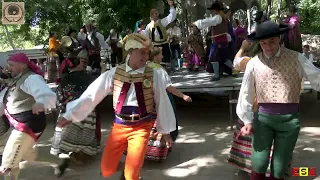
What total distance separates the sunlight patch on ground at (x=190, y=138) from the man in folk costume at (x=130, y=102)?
107 inches

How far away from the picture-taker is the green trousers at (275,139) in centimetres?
329

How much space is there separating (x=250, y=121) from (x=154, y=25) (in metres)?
5.41

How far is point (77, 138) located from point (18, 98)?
1.27 m

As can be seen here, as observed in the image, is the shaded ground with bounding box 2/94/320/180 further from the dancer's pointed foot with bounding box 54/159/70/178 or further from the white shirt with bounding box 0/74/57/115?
the white shirt with bounding box 0/74/57/115

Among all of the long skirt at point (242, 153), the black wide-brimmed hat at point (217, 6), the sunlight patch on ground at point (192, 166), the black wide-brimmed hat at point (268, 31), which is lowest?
the sunlight patch on ground at point (192, 166)

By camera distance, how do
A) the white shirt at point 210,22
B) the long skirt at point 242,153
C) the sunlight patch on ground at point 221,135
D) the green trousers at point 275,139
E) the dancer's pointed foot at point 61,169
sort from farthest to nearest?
the white shirt at point 210,22, the sunlight patch on ground at point 221,135, the dancer's pointed foot at point 61,169, the long skirt at point 242,153, the green trousers at point 275,139

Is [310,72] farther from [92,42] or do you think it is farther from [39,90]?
[92,42]

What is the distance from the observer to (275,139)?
11.2ft

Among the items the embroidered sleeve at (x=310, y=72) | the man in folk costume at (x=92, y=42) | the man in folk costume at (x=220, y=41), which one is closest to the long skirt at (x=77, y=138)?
the embroidered sleeve at (x=310, y=72)

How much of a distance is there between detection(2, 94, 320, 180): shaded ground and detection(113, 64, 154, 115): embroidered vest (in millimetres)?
928

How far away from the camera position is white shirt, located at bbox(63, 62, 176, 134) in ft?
11.4

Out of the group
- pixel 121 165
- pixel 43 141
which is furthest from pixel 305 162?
pixel 43 141

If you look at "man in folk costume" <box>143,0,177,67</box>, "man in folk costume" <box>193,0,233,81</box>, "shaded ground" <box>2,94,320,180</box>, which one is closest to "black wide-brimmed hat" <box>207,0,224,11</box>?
"man in folk costume" <box>193,0,233,81</box>

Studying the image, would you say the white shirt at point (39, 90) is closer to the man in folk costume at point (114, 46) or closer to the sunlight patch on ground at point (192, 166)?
the sunlight patch on ground at point (192, 166)
